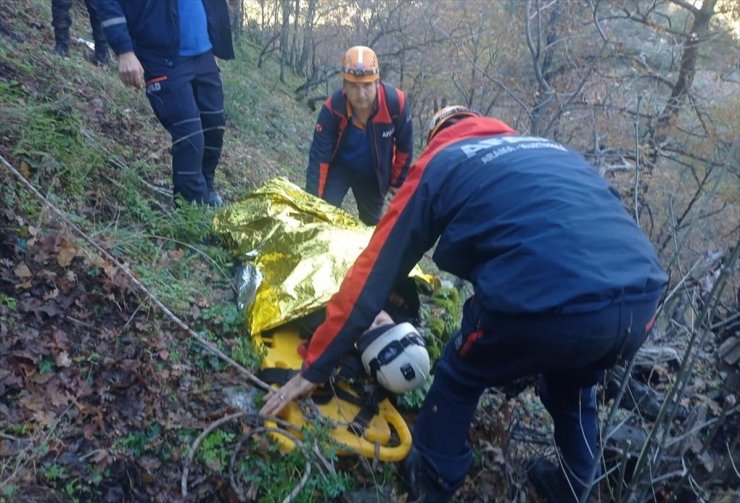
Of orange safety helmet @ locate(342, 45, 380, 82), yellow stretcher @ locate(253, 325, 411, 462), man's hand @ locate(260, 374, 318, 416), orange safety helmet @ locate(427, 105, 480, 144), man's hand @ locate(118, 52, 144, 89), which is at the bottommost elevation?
yellow stretcher @ locate(253, 325, 411, 462)

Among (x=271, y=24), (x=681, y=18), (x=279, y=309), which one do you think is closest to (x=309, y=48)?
(x=271, y=24)

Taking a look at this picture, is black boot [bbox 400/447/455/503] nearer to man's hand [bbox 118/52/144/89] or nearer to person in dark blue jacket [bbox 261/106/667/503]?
person in dark blue jacket [bbox 261/106/667/503]

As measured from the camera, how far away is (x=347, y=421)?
272cm

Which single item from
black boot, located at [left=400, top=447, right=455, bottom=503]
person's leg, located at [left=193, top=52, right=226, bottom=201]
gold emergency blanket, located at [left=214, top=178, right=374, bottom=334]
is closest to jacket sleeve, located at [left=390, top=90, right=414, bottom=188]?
gold emergency blanket, located at [left=214, top=178, right=374, bottom=334]

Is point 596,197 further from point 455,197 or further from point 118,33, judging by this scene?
point 118,33

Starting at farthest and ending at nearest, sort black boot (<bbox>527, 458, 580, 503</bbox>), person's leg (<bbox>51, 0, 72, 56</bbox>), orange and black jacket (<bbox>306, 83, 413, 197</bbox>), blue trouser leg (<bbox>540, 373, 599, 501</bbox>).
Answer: person's leg (<bbox>51, 0, 72, 56</bbox>) < orange and black jacket (<bbox>306, 83, 413, 197</bbox>) < black boot (<bbox>527, 458, 580, 503</bbox>) < blue trouser leg (<bbox>540, 373, 599, 501</bbox>)

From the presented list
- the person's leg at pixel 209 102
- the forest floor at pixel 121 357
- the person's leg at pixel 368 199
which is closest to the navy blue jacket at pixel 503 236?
the forest floor at pixel 121 357

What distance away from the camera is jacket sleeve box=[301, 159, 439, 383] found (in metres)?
2.28

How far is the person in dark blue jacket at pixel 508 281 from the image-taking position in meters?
1.95

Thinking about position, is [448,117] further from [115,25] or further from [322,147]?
[115,25]

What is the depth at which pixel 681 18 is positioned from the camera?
15.6m

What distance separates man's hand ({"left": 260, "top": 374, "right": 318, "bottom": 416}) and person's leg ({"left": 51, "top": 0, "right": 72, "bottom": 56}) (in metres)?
5.49

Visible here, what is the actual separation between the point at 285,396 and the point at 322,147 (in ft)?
7.82

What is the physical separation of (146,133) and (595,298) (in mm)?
Result: 4664
